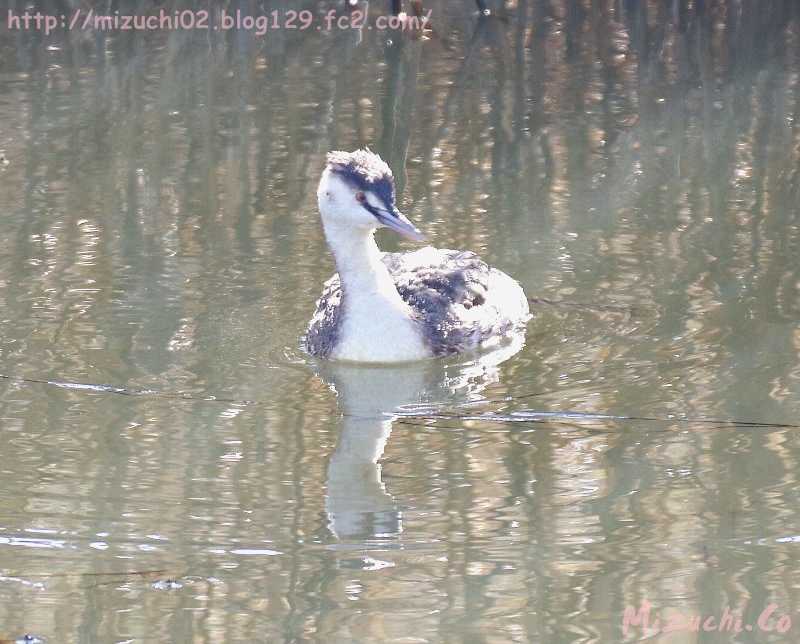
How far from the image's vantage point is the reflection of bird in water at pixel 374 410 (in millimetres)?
5934

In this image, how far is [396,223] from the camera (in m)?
7.66

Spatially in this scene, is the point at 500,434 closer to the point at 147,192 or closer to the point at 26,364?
the point at 26,364

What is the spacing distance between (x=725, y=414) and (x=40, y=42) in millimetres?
9504

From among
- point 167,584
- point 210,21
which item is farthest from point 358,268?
point 210,21

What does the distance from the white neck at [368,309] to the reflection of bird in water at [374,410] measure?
8 cm

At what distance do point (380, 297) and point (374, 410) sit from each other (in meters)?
0.88

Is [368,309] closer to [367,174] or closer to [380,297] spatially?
[380,297]

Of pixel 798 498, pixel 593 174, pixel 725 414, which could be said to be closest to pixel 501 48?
pixel 593 174

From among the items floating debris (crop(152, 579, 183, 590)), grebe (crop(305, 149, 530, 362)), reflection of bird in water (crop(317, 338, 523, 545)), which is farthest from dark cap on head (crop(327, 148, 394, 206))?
floating debris (crop(152, 579, 183, 590))

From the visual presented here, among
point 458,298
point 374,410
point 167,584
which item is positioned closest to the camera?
point 167,584

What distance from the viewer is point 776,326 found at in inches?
311

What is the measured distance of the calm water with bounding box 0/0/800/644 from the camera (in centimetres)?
526

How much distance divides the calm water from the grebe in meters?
0.14

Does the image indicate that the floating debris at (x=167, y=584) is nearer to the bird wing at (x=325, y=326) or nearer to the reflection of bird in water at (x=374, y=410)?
the reflection of bird in water at (x=374, y=410)
